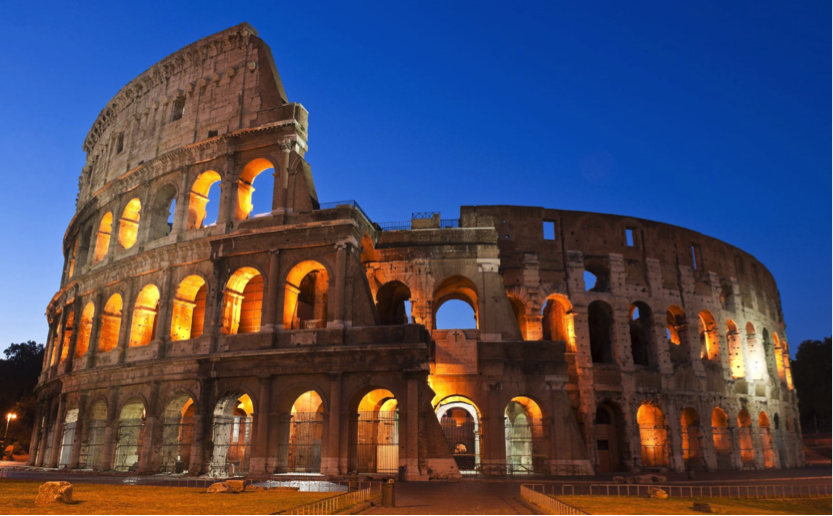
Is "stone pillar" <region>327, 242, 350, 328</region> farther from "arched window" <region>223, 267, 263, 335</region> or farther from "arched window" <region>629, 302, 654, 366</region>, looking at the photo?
"arched window" <region>629, 302, 654, 366</region>

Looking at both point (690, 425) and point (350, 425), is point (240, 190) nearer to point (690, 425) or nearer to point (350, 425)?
point (350, 425)

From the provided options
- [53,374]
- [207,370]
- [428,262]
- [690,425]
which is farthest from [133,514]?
[690,425]

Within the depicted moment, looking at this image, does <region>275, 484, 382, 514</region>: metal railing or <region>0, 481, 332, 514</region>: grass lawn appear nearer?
<region>275, 484, 382, 514</region>: metal railing

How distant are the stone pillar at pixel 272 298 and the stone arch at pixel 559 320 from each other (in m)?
11.5

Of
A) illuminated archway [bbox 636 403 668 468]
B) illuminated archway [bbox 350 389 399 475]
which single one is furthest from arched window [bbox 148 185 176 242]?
illuminated archway [bbox 636 403 668 468]

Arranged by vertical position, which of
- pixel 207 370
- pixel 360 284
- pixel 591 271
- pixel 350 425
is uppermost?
pixel 591 271

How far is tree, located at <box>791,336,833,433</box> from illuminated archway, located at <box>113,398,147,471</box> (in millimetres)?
51406

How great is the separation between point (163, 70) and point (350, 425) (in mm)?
18073

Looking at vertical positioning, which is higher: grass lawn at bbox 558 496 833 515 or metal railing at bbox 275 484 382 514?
metal railing at bbox 275 484 382 514

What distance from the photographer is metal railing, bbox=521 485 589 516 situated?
9594mm

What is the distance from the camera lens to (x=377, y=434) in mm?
23328

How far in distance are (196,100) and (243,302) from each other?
342 inches

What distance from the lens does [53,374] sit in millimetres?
27469

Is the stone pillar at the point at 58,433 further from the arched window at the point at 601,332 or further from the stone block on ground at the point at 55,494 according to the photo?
the arched window at the point at 601,332
